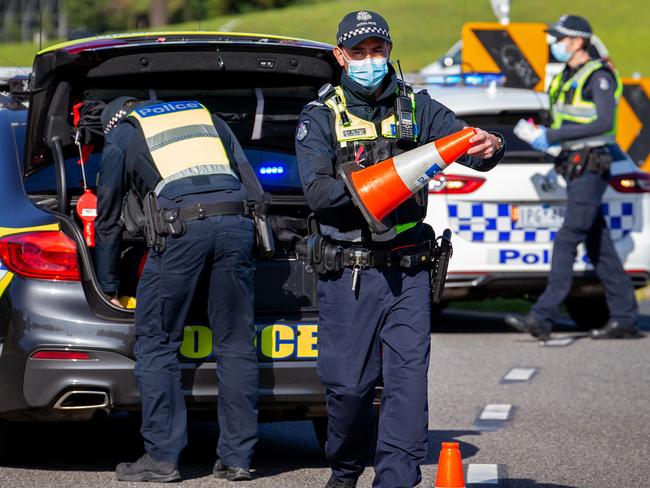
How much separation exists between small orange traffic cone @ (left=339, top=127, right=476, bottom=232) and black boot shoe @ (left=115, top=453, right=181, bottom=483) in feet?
5.06

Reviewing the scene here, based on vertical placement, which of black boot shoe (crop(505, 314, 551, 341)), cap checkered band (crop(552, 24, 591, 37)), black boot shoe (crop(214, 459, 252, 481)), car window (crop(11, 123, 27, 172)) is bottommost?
black boot shoe (crop(505, 314, 551, 341))

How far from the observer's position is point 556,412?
25.9 feet

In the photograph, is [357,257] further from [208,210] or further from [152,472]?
[152,472]

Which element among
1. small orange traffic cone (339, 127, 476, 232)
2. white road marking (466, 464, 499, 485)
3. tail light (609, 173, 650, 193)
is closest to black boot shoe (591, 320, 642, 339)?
tail light (609, 173, 650, 193)

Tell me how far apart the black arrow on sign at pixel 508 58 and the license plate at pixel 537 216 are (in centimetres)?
327

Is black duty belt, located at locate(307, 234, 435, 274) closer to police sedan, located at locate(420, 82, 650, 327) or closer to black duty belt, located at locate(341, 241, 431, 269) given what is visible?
black duty belt, located at locate(341, 241, 431, 269)

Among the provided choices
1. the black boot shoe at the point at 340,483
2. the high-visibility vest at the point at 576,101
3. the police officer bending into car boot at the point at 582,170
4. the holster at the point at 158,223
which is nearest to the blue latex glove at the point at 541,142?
the police officer bending into car boot at the point at 582,170

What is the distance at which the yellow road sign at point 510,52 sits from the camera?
13609mm

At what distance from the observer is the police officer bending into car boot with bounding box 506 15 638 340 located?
1042 cm

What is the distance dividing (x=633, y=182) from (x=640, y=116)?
361cm

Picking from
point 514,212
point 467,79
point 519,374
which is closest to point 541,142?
point 514,212

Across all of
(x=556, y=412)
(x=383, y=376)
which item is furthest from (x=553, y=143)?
Result: (x=383, y=376)

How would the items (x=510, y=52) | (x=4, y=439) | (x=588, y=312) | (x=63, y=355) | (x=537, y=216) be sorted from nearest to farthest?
(x=63, y=355) < (x=4, y=439) < (x=537, y=216) < (x=588, y=312) < (x=510, y=52)

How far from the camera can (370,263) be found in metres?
5.43
